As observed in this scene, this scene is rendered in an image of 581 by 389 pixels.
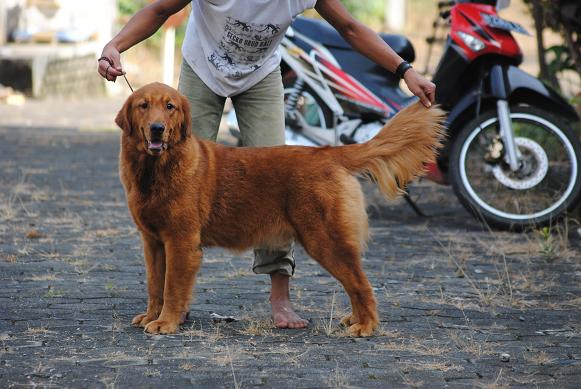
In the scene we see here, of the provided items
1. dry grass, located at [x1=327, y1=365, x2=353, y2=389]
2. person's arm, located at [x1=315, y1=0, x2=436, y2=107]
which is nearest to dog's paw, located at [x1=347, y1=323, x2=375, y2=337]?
dry grass, located at [x1=327, y1=365, x2=353, y2=389]

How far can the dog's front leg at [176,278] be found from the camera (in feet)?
15.2

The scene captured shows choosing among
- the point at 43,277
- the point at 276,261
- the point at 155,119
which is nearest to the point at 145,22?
the point at 155,119

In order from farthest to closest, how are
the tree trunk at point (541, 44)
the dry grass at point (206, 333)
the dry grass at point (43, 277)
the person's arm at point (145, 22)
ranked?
1. the tree trunk at point (541, 44)
2. the dry grass at point (43, 277)
3. the person's arm at point (145, 22)
4. the dry grass at point (206, 333)

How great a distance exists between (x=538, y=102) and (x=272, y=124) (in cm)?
299

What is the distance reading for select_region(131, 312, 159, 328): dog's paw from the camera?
473 centimetres

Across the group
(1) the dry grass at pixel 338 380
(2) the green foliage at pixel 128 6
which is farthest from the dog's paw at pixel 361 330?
(2) the green foliage at pixel 128 6

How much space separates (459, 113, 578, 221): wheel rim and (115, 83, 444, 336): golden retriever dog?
2480 mm

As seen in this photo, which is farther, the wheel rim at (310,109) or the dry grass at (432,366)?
the wheel rim at (310,109)

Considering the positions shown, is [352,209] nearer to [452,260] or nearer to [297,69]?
[452,260]

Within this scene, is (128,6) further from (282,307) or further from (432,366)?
(432,366)

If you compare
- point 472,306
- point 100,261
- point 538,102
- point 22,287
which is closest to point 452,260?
point 472,306

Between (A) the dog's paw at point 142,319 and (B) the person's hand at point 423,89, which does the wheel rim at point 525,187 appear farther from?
(A) the dog's paw at point 142,319

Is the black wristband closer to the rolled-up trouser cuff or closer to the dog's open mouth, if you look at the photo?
the rolled-up trouser cuff

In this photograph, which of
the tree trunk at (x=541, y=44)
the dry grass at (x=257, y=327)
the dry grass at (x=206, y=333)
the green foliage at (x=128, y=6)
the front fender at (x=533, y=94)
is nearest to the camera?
the dry grass at (x=206, y=333)
